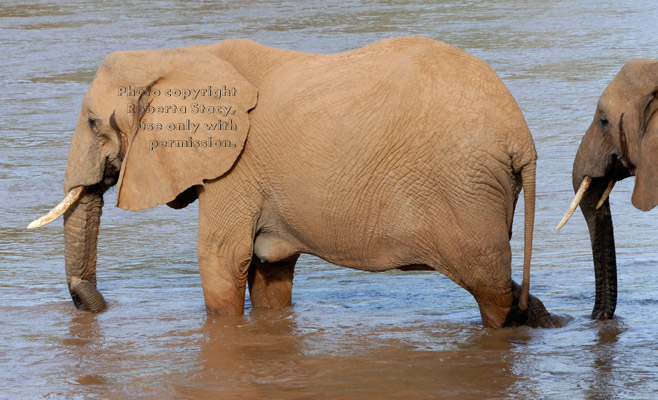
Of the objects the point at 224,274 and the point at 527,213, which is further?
the point at 224,274

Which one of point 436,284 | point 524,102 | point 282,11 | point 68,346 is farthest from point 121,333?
point 282,11

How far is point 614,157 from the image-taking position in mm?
5512

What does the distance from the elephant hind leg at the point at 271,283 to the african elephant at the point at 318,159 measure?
169 mm

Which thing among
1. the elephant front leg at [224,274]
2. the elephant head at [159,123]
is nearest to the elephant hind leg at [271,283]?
the elephant front leg at [224,274]

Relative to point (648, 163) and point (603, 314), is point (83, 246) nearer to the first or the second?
point (603, 314)

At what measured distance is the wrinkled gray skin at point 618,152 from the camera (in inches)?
208

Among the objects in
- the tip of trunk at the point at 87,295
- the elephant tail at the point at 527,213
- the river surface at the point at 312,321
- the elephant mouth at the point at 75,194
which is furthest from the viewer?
the tip of trunk at the point at 87,295

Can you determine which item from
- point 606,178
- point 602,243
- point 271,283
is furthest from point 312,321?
point 606,178

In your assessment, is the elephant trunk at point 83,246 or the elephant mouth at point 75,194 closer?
the elephant mouth at point 75,194

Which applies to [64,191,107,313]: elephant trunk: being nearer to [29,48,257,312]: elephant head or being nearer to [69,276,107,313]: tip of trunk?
[69,276,107,313]: tip of trunk

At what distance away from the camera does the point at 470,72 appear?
5.43m

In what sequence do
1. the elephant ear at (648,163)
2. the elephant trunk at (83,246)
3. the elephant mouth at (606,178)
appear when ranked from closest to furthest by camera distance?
the elephant ear at (648,163), the elephant mouth at (606,178), the elephant trunk at (83,246)

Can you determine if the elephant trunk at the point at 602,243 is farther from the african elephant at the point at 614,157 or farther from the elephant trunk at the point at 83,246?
the elephant trunk at the point at 83,246

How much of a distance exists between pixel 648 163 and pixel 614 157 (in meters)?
0.26
